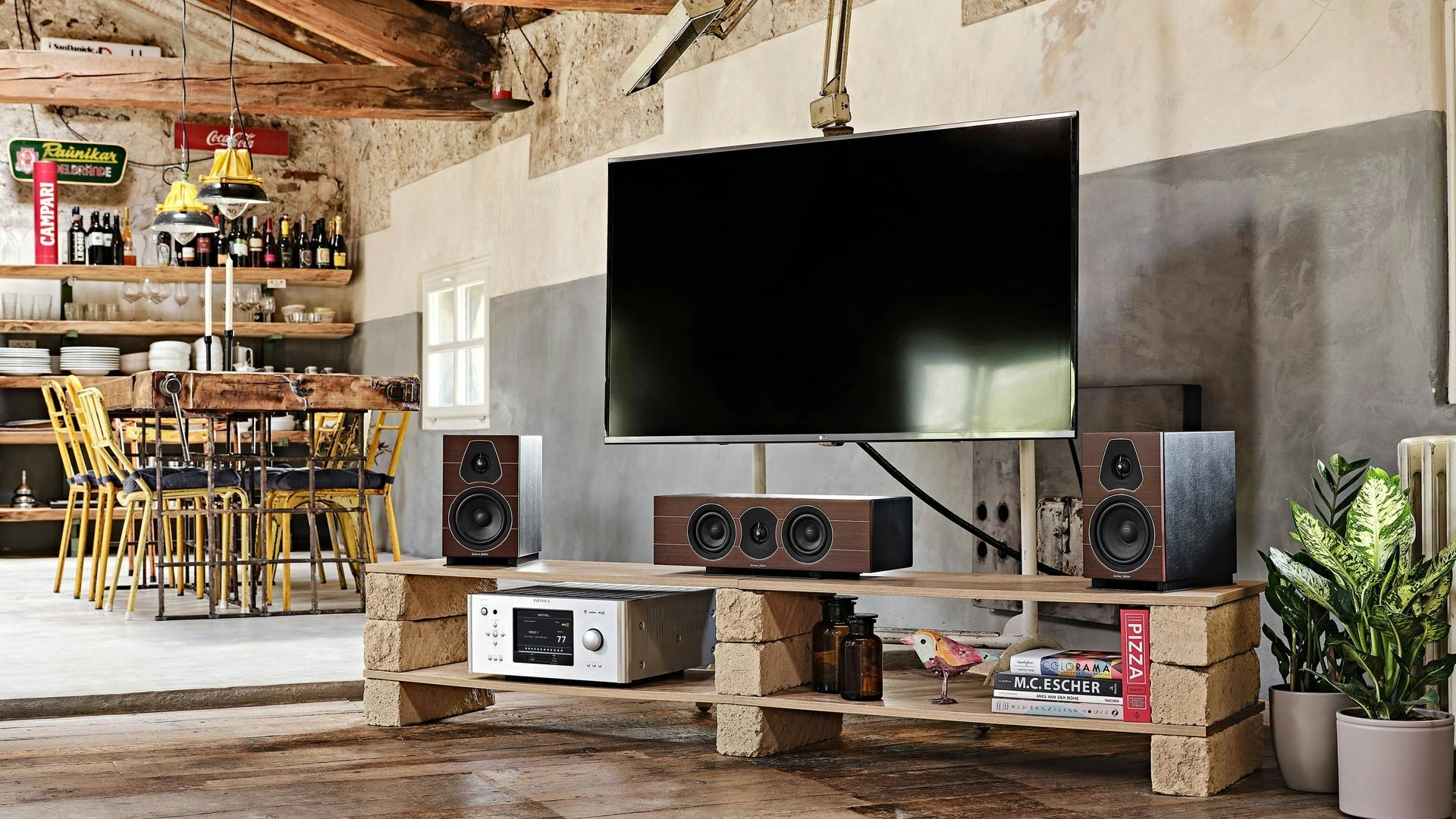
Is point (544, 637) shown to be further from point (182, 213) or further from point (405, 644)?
point (182, 213)

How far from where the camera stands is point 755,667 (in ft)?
9.30

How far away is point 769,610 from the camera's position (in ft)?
9.41

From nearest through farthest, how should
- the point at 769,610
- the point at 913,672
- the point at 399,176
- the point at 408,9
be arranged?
the point at 769,610 → the point at 913,672 → the point at 408,9 → the point at 399,176

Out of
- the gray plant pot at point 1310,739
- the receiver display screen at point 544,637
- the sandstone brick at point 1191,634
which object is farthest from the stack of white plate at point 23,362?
the gray plant pot at point 1310,739

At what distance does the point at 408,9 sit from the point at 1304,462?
17.6 ft

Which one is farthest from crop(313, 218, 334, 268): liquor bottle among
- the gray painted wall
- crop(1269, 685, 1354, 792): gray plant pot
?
crop(1269, 685, 1354, 792): gray plant pot

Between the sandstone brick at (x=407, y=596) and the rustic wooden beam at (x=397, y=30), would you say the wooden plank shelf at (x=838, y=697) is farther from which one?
the rustic wooden beam at (x=397, y=30)

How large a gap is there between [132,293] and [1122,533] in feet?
23.7

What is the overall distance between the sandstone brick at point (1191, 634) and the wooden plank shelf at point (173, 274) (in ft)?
23.1

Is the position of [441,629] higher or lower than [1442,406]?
lower

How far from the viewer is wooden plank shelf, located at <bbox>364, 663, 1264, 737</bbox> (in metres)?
2.59

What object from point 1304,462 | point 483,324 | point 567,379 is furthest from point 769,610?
point 483,324

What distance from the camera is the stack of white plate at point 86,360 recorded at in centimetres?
820

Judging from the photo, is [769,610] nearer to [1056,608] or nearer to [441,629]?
[441,629]
